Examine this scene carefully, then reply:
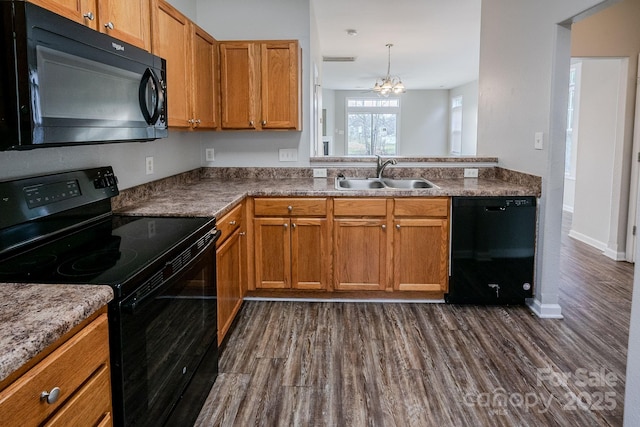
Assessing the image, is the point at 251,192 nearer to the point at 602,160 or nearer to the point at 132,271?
the point at 132,271

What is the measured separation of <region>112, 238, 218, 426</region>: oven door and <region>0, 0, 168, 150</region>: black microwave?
57cm

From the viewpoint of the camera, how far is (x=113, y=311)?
1.26 metres

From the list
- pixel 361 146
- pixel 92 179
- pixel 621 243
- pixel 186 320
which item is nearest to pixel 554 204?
pixel 621 243

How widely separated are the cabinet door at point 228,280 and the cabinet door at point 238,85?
97 centimetres

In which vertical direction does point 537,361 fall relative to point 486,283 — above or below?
below

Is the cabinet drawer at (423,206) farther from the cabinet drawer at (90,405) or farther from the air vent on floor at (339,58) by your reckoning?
the air vent on floor at (339,58)

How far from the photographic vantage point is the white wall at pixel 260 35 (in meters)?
3.80

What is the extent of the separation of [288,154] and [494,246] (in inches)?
69.6

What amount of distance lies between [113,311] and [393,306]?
240 cm

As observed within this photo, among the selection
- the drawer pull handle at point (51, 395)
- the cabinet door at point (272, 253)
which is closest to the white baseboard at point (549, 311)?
the cabinet door at point (272, 253)

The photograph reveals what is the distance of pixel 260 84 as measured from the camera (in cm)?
352

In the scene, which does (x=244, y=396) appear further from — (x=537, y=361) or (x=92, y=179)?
(x=537, y=361)

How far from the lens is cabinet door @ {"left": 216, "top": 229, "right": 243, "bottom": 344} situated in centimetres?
253

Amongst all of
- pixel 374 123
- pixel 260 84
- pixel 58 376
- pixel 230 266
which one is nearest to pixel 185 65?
pixel 260 84
